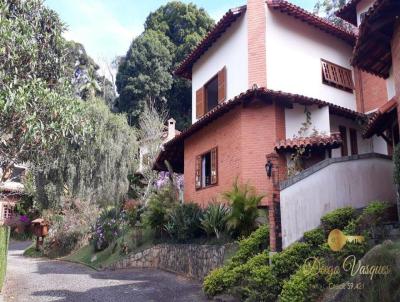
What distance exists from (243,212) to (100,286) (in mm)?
4578

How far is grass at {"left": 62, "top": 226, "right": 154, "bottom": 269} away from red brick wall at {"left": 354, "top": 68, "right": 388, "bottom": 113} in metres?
10.1

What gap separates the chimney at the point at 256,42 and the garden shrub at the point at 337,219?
704cm

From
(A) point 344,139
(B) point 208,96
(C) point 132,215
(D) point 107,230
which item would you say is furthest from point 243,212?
(D) point 107,230

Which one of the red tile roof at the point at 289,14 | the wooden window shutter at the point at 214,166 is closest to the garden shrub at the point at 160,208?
the wooden window shutter at the point at 214,166

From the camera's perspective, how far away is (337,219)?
855 cm

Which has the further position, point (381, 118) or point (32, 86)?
point (381, 118)

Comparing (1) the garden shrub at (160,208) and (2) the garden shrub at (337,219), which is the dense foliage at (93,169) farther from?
(2) the garden shrub at (337,219)

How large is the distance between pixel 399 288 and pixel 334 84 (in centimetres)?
1222

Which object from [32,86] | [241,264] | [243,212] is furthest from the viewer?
[243,212]

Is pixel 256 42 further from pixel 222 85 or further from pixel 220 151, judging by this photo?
pixel 220 151

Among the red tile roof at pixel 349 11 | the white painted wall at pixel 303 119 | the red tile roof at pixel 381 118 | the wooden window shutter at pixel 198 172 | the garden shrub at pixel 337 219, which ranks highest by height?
the red tile roof at pixel 349 11

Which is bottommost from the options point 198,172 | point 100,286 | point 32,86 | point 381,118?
point 100,286

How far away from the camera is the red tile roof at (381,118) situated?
968cm

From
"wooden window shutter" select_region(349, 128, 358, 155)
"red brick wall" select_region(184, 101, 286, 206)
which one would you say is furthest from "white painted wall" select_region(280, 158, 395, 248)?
"wooden window shutter" select_region(349, 128, 358, 155)
